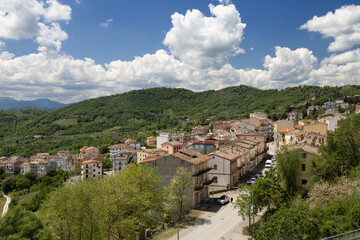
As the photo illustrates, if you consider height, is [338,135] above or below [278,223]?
above

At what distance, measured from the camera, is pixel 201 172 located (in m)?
42.1

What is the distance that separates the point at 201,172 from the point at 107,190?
1782 centimetres

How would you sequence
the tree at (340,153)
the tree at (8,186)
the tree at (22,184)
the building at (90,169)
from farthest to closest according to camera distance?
the tree at (22,184) → the tree at (8,186) → the building at (90,169) → the tree at (340,153)

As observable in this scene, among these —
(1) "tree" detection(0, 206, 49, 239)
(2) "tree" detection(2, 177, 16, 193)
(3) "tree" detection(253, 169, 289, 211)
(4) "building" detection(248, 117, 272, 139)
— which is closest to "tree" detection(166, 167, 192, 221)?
(3) "tree" detection(253, 169, 289, 211)

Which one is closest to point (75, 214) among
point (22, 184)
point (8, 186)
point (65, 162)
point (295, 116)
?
point (22, 184)

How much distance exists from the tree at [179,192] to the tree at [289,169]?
1298cm

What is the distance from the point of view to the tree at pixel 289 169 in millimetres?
35625

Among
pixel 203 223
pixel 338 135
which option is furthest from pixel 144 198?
pixel 338 135

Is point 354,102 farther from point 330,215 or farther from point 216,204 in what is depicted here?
point 330,215

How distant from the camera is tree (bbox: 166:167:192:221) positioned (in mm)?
36594

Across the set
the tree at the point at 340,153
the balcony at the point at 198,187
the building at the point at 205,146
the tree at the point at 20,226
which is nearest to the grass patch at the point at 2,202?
the building at the point at 205,146

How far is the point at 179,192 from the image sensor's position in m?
37.1

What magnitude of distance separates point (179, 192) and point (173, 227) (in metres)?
4.76

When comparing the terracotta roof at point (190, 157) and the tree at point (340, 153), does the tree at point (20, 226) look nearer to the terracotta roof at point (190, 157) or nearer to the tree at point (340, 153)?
the terracotta roof at point (190, 157)
